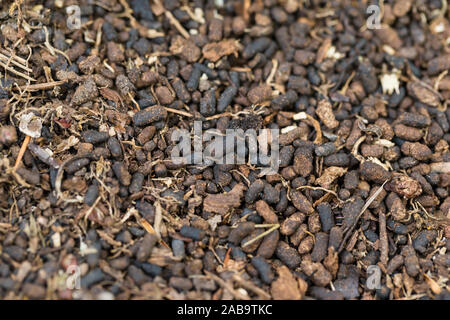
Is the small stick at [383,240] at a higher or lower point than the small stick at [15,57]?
lower

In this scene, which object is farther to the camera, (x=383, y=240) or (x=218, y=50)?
(x=218, y=50)

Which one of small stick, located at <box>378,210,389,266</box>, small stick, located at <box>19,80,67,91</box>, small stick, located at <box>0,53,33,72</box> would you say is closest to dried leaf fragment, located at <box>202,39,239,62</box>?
small stick, located at <box>19,80,67,91</box>

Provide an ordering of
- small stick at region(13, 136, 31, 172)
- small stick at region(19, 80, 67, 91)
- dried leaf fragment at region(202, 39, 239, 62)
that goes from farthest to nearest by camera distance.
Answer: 1. dried leaf fragment at region(202, 39, 239, 62)
2. small stick at region(19, 80, 67, 91)
3. small stick at region(13, 136, 31, 172)

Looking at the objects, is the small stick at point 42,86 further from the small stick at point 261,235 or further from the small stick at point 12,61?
the small stick at point 261,235

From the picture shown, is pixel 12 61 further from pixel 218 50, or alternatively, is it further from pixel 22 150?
pixel 218 50

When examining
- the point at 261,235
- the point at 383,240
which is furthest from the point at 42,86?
the point at 383,240

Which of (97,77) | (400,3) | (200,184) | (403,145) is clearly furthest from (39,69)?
(400,3)

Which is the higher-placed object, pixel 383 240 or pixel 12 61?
pixel 12 61

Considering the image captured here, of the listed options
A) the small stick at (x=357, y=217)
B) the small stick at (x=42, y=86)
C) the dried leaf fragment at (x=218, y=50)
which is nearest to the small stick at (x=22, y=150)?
the small stick at (x=42, y=86)

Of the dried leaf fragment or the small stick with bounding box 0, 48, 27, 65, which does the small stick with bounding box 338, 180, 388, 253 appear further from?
the small stick with bounding box 0, 48, 27, 65

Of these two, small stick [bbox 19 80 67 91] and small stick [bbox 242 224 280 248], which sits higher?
small stick [bbox 19 80 67 91]
